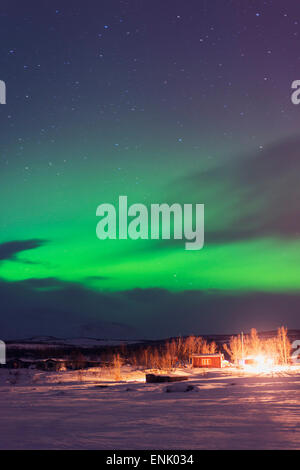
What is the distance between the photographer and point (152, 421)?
11.6 m

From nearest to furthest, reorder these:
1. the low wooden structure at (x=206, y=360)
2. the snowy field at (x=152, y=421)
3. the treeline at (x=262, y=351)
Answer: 1. the snowy field at (x=152, y=421)
2. the low wooden structure at (x=206, y=360)
3. the treeline at (x=262, y=351)

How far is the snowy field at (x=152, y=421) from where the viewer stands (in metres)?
8.84

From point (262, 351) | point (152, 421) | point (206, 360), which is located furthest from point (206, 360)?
point (152, 421)

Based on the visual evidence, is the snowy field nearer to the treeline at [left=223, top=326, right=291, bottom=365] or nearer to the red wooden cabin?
the red wooden cabin

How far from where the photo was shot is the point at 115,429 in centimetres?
1048

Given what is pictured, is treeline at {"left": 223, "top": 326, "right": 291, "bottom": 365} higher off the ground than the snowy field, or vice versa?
the snowy field

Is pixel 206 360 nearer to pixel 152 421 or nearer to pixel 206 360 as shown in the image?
pixel 206 360

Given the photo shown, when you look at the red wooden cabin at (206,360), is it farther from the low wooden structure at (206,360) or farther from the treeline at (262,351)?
the treeline at (262,351)

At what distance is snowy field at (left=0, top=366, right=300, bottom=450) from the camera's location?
Result: 8836mm

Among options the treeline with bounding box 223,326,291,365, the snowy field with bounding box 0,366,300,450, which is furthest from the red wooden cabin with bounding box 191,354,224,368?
the snowy field with bounding box 0,366,300,450

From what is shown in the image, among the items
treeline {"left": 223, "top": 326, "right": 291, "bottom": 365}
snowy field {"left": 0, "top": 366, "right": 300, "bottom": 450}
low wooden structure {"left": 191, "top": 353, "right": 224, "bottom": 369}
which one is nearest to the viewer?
snowy field {"left": 0, "top": 366, "right": 300, "bottom": 450}

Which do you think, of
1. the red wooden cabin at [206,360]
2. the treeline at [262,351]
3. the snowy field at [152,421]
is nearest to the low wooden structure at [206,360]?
the red wooden cabin at [206,360]
